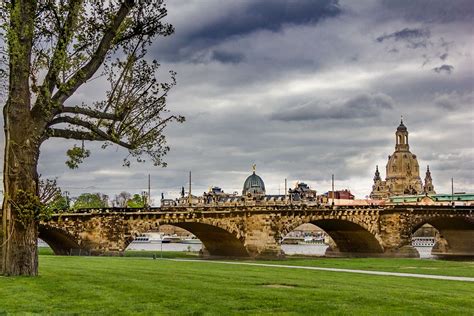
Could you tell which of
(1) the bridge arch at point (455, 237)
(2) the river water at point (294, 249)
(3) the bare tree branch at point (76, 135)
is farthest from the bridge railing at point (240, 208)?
(3) the bare tree branch at point (76, 135)

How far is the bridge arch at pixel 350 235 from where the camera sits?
85.6 meters

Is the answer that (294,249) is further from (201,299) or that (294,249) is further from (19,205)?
(201,299)

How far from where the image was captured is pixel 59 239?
226ft

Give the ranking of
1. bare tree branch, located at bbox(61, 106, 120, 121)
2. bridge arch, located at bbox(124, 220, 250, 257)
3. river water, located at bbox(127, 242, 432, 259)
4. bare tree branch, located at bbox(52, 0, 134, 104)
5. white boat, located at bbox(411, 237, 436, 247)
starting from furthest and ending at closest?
white boat, located at bbox(411, 237, 436, 247), river water, located at bbox(127, 242, 432, 259), bridge arch, located at bbox(124, 220, 250, 257), bare tree branch, located at bbox(61, 106, 120, 121), bare tree branch, located at bbox(52, 0, 134, 104)

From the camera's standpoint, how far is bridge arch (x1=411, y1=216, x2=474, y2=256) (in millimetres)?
103425

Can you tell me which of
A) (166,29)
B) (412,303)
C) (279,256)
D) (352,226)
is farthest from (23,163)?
(352,226)

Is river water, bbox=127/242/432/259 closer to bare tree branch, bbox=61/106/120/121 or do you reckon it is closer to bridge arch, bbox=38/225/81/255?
bridge arch, bbox=38/225/81/255

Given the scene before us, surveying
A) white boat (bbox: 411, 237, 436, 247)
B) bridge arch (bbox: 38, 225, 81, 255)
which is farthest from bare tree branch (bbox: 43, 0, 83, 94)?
white boat (bbox: 411, 237, 436, 247)

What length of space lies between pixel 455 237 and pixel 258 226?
154 feet

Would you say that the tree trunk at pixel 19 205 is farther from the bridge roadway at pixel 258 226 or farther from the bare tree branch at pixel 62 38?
the bridge roadway at pixel 258 226

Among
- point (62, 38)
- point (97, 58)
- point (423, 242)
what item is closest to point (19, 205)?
point (97, 58)

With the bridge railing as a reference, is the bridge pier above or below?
below

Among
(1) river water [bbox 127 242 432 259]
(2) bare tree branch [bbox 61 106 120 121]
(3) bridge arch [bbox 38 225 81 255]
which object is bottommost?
(1) river water [bbox 127 242 432 259]

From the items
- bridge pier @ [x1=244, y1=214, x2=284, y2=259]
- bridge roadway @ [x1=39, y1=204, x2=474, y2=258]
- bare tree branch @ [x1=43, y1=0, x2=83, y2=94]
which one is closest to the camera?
bare tree branch @ [x1=43, y1=0, x2=83, y2=94]
